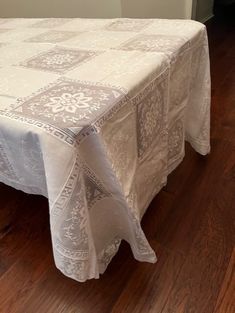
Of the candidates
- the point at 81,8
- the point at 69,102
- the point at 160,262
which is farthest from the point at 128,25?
the point at 81,8

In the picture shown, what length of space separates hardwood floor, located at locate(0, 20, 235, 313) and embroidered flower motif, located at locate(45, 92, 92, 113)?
62cm

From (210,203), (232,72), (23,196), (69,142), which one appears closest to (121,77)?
(69,142)

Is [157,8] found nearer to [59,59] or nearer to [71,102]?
[59,59]

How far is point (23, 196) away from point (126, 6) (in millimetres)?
1694

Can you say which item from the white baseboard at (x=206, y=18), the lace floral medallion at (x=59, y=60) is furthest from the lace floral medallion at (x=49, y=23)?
the white baseboard at (x=206, y=18)

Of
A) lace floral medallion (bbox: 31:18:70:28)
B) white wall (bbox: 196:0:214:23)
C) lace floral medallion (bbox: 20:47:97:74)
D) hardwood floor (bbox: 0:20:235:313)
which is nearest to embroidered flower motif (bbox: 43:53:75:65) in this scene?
lace floral medallion (bbox: 20:47:97:74)

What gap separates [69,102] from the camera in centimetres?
56

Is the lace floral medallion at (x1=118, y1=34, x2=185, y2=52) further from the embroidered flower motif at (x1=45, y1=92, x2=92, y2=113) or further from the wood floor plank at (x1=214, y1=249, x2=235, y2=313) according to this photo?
the wood floor plank at (x1=214, y1=249, x2=235, y2=313)

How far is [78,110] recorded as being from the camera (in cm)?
53

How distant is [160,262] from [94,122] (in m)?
0.62

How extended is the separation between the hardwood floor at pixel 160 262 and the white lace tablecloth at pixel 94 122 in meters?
0.14

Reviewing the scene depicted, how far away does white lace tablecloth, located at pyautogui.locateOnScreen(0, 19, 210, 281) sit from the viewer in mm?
521

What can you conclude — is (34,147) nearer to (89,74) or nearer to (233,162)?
(89,74)

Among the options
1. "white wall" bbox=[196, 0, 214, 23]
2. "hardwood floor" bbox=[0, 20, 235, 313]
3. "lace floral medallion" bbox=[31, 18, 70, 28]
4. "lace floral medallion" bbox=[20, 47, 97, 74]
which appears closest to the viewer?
"lace floral medallion" bbox=[20, 47, 97, 74]
